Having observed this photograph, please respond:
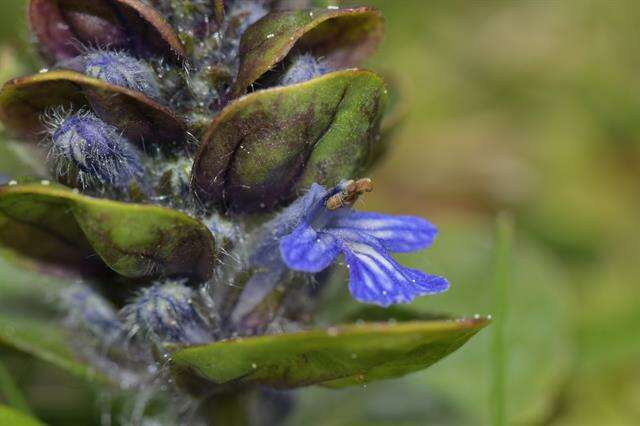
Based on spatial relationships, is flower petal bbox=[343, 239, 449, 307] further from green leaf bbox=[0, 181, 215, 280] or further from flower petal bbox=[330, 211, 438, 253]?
green leaf bbox=[0, 181, 215, 280]

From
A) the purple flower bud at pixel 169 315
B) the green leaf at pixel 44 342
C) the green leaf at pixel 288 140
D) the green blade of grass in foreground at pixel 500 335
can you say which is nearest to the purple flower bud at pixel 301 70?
the green leaf at pixel 288 140

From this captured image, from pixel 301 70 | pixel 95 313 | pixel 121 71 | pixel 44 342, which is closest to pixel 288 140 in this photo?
pixel 301 70

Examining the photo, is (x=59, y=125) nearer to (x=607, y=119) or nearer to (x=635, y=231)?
(x=635, y=231)

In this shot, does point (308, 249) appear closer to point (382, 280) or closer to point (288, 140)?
point (382, 280)

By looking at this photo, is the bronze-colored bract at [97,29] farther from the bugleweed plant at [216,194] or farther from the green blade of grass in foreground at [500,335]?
the green blade of grass in foreground at [500,335]

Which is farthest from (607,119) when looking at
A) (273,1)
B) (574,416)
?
(273,1)

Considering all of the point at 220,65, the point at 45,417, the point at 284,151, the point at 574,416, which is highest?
the point at 220,65

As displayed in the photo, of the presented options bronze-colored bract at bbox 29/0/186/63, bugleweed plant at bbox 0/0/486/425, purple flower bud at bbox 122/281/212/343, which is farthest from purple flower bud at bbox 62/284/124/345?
bronze-colored bract at bbox 29/0/186/63
